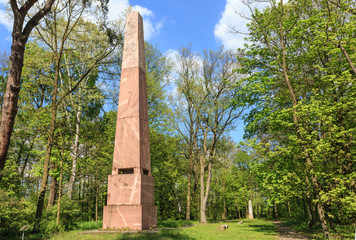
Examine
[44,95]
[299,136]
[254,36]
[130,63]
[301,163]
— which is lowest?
[301,163]

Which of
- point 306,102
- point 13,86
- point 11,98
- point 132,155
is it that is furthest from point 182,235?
point 306,102

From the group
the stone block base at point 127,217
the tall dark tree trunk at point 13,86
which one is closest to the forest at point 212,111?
the tall dark tree trunk at point 13,86

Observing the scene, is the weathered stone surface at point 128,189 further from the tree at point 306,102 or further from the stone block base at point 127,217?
the tree at point 306,102

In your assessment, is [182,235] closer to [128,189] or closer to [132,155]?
[128,189]

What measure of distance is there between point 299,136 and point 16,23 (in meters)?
10.0

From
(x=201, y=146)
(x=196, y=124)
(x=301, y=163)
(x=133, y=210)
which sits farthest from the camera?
(x=201, y=146)

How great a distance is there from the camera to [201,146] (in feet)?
82.0

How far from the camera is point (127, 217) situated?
8.66 meters

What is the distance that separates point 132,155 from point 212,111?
12.2 meters

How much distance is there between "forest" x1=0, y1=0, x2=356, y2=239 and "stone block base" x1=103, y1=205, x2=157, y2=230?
8.07ft

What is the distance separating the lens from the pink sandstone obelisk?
28.9ft

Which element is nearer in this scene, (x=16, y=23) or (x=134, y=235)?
(x=16, y=23)

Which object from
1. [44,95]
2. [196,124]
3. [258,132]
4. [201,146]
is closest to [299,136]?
[258,132]

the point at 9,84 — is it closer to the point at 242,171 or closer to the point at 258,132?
the point at 258,132
